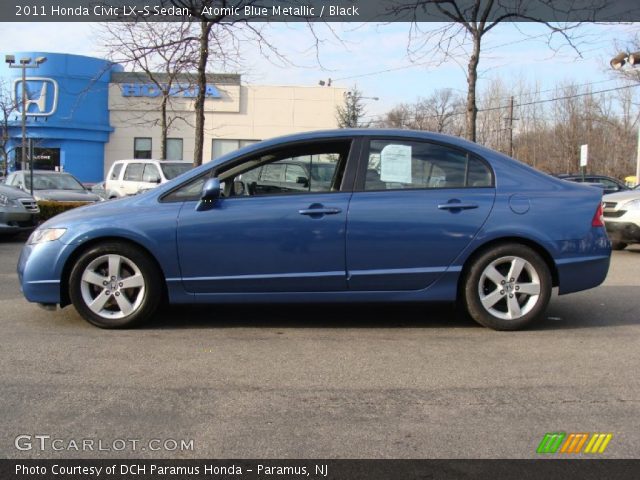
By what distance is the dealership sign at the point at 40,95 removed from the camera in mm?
34812

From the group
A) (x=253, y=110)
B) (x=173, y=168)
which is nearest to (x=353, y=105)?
(x=253, y=110)

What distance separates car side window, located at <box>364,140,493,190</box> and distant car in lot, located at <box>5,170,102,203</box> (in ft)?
38.2

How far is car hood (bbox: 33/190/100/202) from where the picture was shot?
15.0 meters

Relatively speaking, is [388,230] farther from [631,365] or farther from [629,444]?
[629,444]

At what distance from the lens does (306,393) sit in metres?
3.79

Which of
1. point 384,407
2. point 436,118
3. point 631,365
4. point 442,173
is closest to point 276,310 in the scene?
point 442,173

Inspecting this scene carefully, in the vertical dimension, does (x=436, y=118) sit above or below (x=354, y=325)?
above

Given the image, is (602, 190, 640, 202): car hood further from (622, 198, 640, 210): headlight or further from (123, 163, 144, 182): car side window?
(123, 163, 144, 182): car side window

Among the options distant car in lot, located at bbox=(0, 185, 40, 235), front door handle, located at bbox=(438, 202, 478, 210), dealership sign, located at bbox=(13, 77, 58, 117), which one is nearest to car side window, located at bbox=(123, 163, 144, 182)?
distant car in lot, located at bbox=(0, 185, 40, 235)

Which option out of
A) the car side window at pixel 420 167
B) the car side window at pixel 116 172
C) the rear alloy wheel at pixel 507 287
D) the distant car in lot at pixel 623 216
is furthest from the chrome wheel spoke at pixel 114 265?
the car side window at pixel 116 172

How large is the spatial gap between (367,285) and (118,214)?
2113 mm

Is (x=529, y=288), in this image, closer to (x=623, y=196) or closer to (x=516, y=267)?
(x=516, y=267)

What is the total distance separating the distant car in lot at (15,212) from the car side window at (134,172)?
5.63 m

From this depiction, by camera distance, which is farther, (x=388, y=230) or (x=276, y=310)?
(x=276, y=310)
